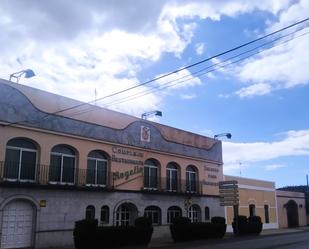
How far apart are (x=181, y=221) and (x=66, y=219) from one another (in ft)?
26.3

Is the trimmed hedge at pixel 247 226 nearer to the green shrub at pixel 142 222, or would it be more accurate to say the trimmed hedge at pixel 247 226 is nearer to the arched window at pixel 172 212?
the arched window at pixel 172 212

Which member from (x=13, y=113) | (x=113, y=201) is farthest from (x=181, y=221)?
(x=13, y=113)

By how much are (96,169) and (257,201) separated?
23.4 meters

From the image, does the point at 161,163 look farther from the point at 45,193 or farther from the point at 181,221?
the point at 45,193

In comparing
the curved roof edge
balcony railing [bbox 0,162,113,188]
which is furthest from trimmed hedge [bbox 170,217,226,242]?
the curved roof edge

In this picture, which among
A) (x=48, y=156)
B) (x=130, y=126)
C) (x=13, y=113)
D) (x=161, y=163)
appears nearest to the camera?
(x=13, y=113)

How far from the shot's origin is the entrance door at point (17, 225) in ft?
78.0

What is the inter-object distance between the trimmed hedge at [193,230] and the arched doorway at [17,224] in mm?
9767

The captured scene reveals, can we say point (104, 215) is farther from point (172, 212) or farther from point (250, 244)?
point (250, 244)

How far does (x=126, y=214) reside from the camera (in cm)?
3186

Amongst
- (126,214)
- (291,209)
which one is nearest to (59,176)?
(126,214)

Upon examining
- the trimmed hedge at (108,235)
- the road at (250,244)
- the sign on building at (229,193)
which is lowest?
the road at (250,244)

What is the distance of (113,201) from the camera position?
29984 mm

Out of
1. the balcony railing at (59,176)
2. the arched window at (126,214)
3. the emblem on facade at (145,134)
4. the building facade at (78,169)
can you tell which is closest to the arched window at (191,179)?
the building facade at (78,169)
